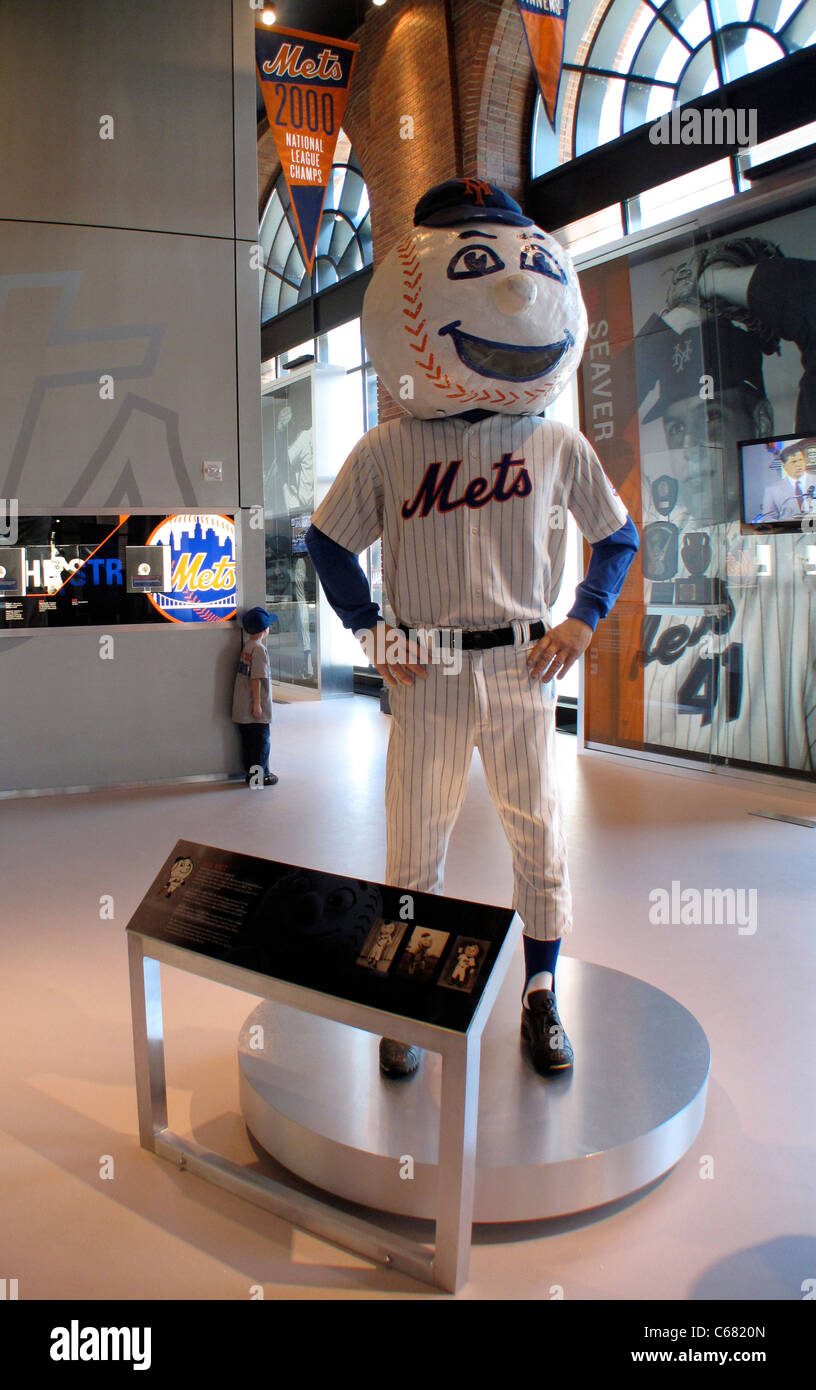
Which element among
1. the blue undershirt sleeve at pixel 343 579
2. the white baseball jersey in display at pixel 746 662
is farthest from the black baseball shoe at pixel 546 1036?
the white baseball jersey in display at pixel 746 662

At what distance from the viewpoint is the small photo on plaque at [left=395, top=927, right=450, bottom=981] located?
1747 mm

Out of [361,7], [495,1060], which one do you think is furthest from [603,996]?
[361,7]

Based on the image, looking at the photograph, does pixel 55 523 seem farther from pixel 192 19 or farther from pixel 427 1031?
pixel 427 1031

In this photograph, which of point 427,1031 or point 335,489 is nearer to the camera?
point 427,1031

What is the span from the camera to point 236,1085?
8.08ft

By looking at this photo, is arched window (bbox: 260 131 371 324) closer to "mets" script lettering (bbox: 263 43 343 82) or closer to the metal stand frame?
"mets" script lettering (bbox: 263 43 343 82)

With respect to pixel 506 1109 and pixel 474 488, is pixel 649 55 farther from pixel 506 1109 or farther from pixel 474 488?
pixel 506 1109

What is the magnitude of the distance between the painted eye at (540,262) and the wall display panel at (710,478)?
3.94m

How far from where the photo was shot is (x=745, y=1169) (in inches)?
81.3

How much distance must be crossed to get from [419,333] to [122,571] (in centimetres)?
411

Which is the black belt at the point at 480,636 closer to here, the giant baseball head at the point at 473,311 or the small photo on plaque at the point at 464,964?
the giant baseball head at the point at 473,311

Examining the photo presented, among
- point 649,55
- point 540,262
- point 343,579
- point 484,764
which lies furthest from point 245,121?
point 484,764

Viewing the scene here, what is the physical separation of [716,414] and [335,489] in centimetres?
455

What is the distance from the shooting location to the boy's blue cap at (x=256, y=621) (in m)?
5.96
